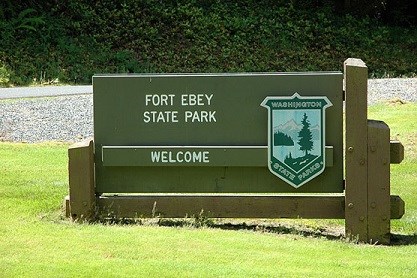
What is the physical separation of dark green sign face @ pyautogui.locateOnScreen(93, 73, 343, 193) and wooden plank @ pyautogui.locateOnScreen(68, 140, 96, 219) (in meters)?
0.16

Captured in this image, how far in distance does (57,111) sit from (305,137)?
417 inches

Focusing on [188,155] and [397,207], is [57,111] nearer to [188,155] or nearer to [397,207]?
[188,155]

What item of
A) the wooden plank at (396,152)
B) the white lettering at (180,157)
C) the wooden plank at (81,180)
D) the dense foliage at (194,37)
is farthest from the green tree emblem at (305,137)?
the dense foliage at (194,37)

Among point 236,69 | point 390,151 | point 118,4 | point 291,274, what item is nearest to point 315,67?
point 236,69

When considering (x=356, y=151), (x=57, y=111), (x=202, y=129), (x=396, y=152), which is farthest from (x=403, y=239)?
(x=57, y=111)

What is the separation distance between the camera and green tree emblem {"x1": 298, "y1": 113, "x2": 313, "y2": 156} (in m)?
8.20

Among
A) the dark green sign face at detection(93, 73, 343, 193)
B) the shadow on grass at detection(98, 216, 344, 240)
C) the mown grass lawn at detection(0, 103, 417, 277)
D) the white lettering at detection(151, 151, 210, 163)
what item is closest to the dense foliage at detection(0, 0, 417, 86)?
the shadow on grass at detection(98, 216, 344, 240)

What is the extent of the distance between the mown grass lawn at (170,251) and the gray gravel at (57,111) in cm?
670

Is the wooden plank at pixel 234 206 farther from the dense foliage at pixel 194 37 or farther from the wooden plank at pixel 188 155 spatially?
the dense foliage at pixel 194 37

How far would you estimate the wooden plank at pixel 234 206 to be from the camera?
8.28 meters

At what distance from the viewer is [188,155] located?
834 cm

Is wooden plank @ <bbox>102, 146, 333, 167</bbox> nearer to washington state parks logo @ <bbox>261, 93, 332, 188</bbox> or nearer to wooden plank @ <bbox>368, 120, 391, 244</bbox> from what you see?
washington state parks logo @ <bbox>261, 93, 332, 188</bbox>

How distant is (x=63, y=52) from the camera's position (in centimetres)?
2767

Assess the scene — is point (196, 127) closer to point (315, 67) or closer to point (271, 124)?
point (271, 124)
